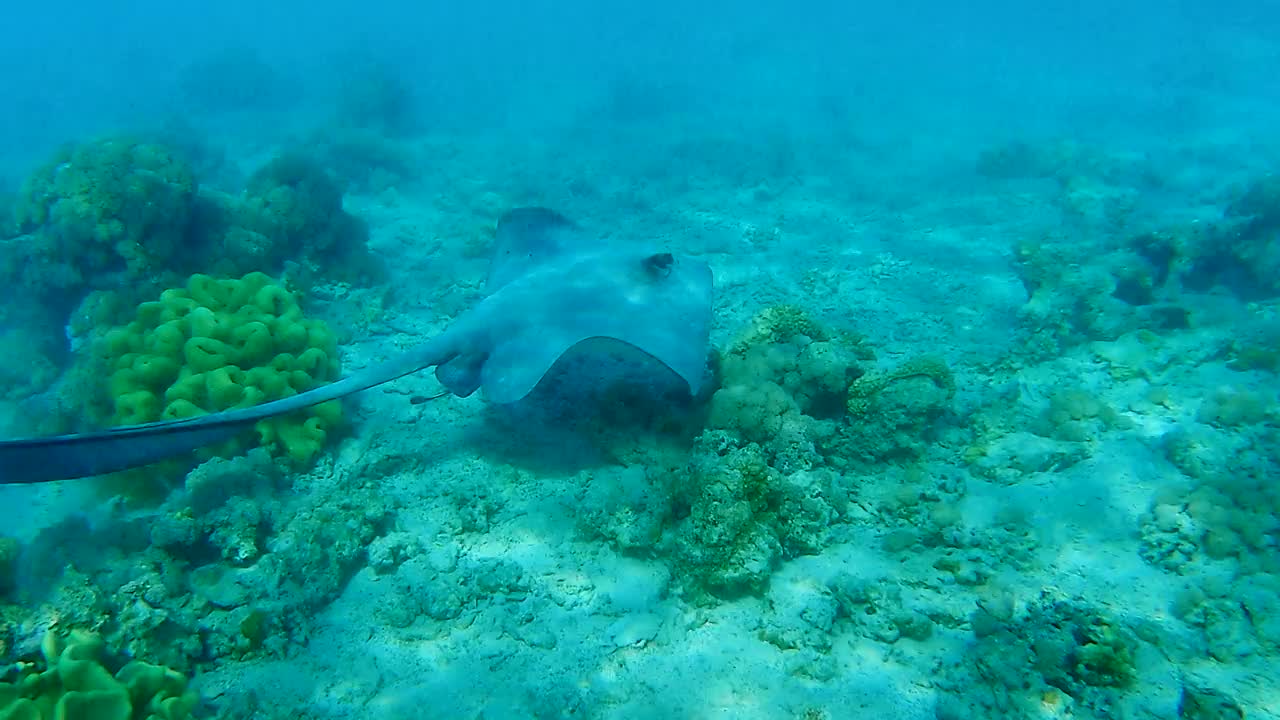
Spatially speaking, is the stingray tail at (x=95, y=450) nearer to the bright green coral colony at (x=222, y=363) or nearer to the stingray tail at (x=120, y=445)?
the stingray tail at (x=120, y=445)

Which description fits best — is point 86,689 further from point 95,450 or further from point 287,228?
point 287,228

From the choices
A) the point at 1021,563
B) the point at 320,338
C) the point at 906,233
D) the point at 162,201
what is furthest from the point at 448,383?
the point at 906,233

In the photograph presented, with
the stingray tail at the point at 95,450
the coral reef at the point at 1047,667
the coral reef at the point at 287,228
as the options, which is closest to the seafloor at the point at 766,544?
the coral reef at the point at 1047,667

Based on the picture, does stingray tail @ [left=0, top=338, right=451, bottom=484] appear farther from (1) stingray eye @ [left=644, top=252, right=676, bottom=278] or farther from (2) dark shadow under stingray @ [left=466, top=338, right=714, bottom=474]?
(1) stingray eye @ [left=644, top=252, right=676, bottom=278]

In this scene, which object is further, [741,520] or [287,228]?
[287,228]

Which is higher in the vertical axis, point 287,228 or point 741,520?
point 287,228

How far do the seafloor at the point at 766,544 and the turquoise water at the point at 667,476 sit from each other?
3cm

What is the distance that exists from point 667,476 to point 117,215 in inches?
328

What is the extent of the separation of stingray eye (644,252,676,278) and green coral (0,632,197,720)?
4.81m

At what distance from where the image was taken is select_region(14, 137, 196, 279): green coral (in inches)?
322

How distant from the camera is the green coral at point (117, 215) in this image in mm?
8188

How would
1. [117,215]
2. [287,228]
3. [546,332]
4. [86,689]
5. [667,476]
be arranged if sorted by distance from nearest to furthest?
[86,689] → [667,476] → [546,332] → [117,215] → [287,228]

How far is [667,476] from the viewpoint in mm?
5434

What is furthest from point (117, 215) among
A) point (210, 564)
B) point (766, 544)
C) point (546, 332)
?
point (766, 544)
